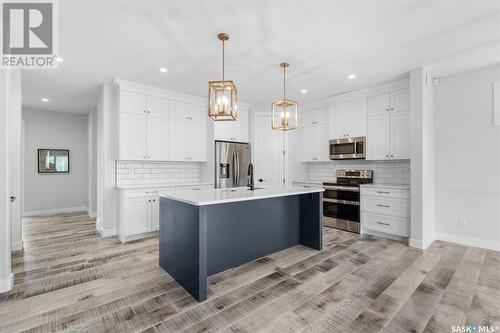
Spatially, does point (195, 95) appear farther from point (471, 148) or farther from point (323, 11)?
point (471, 148)

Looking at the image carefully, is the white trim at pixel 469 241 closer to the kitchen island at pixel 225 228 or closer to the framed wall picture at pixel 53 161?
the kitchen island at pixel 225 228

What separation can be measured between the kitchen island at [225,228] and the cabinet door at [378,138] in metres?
1.75

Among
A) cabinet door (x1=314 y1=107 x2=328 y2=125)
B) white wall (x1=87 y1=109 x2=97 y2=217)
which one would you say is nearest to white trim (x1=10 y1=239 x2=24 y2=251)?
white wall (x1=87 y1=109 x2=97 y2=217)

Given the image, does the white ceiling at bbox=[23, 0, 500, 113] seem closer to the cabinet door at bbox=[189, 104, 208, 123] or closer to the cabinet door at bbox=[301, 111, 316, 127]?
the cabinet door at bbox=[189, 104, 208, 123]

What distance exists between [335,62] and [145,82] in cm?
318

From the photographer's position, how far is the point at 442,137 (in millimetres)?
3992

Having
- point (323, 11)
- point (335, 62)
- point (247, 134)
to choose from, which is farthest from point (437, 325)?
point (247, 134)

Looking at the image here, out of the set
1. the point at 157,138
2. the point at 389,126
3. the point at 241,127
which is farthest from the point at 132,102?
the point at 389,126

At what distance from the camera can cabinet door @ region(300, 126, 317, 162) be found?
5.56 m

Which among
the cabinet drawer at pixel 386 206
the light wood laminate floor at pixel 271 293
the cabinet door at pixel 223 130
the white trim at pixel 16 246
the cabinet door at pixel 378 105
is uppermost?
the cabinet door at pixel 378 105

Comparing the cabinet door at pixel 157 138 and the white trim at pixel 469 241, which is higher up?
the cabinet door at pixel 157 138

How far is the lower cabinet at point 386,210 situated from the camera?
3881mm

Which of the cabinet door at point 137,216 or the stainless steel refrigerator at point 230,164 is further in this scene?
the stainless steel refrigerator at point 230,164

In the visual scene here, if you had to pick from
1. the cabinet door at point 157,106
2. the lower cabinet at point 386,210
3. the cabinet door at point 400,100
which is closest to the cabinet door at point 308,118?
the cabinet door at point 400,100
